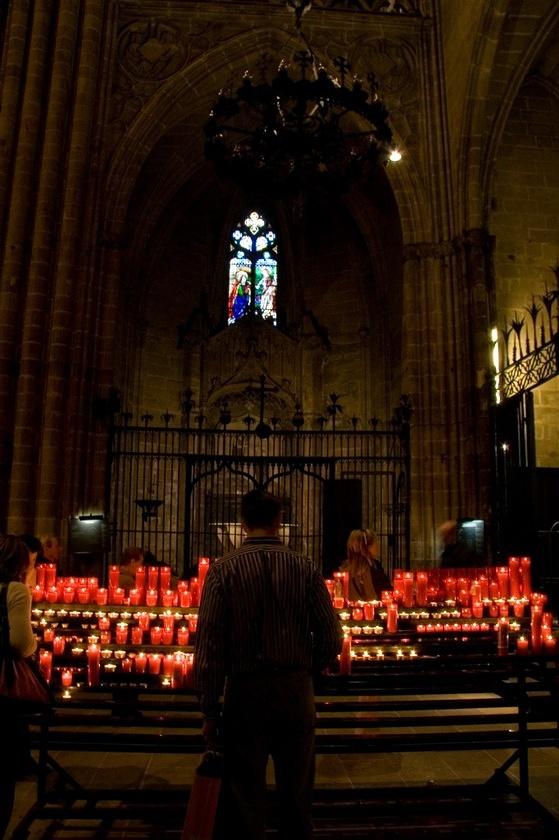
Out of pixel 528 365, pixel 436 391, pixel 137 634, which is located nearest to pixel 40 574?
pixel 137 634

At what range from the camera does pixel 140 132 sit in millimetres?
13312

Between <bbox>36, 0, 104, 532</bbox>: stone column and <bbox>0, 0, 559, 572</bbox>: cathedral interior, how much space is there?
3 centimetres

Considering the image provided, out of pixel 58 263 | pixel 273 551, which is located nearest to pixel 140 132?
pixel 58 263

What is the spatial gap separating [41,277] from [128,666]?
8704 millimetres

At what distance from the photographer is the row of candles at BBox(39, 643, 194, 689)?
3.78 meters

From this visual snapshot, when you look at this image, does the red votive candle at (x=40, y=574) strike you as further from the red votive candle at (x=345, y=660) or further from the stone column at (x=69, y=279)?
the stone column at (x=69, y=279)

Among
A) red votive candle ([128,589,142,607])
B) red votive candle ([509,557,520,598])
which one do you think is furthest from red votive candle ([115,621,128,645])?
red votive candle ([509,557,520,598])

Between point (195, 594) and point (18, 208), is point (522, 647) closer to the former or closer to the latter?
point (195, 594)

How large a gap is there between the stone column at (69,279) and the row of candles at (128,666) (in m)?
6.86

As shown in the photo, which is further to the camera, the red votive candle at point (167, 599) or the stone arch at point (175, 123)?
the stone arch at point (175, 123)

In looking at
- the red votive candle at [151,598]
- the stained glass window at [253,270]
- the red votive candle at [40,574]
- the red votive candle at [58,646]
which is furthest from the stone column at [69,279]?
the stained glass window at [253,270]

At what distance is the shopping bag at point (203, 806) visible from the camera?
95.7 inches

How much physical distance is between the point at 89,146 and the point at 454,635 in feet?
35.0

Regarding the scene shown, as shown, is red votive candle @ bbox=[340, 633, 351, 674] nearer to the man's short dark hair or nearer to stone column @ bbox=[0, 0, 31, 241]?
the man's short dark hair
